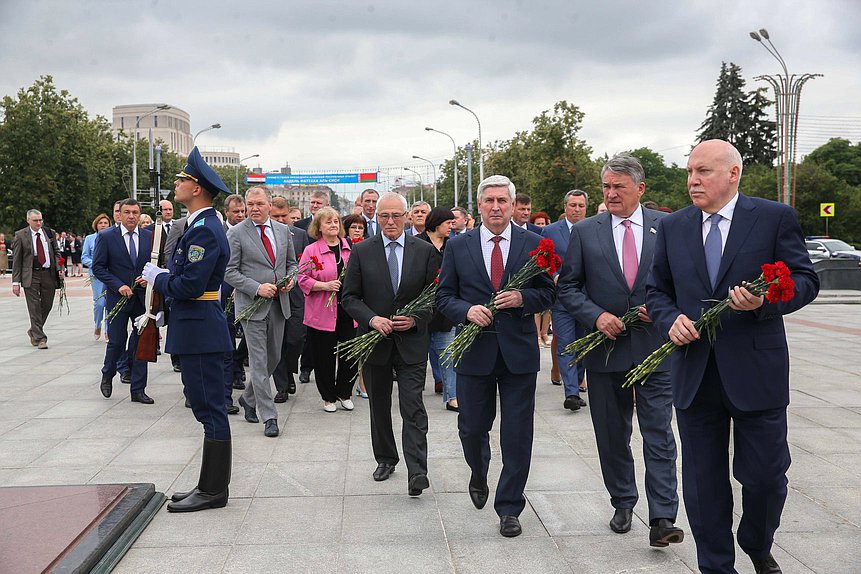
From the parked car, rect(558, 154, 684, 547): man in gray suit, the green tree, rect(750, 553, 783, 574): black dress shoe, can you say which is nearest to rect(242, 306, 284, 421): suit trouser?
rect(558, 154, 684, 547): man in gray suit

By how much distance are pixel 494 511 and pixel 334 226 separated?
414 cm

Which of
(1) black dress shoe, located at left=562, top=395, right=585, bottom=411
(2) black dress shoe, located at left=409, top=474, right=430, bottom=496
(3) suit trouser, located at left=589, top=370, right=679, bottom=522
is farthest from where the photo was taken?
(1) black dress shoe, located at left=562, top=395, right=585, bottom=411

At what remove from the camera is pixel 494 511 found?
5223 mm

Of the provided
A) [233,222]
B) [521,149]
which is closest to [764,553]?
[233,222]

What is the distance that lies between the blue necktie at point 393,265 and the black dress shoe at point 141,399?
13.3 feet

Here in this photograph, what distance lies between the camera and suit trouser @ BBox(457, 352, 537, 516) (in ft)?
16.0

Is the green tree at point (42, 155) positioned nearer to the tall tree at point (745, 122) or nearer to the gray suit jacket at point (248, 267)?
the gray suit jacket at point (248, 267)

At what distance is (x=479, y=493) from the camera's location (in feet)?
17.1

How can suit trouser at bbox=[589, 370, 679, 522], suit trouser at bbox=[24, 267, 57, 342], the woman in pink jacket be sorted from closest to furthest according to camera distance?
suit trouser at bbox=[589, 370, 679, 522] → the woman in pink jacket → suit trouser at bbox=[24, 267, 57, 342]

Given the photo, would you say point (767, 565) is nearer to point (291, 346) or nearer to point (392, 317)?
point (392, 317)

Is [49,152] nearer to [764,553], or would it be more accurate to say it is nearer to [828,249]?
[828,249]

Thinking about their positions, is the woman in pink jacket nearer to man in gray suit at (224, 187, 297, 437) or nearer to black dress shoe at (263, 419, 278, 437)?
man in gray suit at (224, 187, 297, 437)

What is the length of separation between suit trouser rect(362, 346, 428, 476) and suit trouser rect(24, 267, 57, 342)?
9.30 meters

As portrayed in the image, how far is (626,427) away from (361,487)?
1.93 metres
